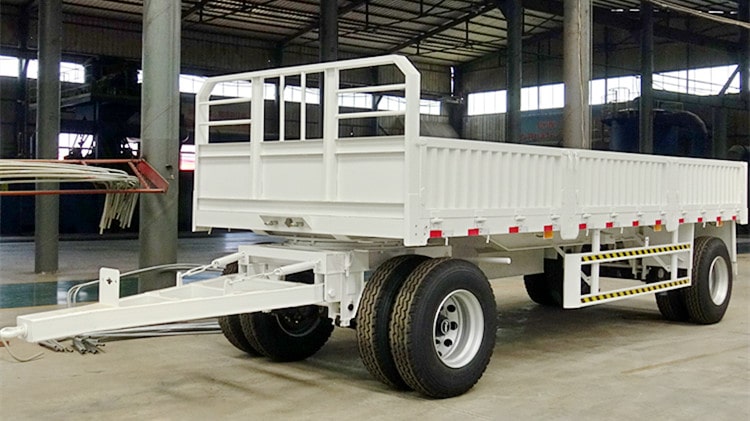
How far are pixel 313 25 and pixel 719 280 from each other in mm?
21856

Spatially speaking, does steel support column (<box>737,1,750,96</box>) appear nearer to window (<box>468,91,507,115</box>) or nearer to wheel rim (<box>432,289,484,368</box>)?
window (<box>468,91,507,115</box>)

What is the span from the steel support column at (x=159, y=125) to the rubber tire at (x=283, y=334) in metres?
2.54

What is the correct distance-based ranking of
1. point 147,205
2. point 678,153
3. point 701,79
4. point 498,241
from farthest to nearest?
point 701,79, point 678,153, point 147,205, point 498,241

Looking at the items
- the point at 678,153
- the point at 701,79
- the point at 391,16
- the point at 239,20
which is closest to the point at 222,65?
the point at 239,20

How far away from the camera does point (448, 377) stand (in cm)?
558

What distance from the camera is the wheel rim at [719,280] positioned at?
922 cm

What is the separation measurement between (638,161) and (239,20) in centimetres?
2282

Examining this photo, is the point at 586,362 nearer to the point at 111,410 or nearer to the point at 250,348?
the point at 250,348

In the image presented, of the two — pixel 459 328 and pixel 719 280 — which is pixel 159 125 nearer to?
pixel 459 328

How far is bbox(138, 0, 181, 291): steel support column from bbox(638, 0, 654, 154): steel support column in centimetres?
2003

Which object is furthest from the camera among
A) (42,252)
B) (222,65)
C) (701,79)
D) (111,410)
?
(701,79)

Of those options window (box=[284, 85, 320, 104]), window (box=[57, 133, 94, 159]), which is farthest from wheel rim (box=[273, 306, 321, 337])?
window (box=[284, 85, 320, 104])

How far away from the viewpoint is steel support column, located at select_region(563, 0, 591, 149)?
13.7m

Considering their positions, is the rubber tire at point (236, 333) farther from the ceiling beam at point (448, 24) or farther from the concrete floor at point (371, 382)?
the ceiling beam at point (448, 24)
